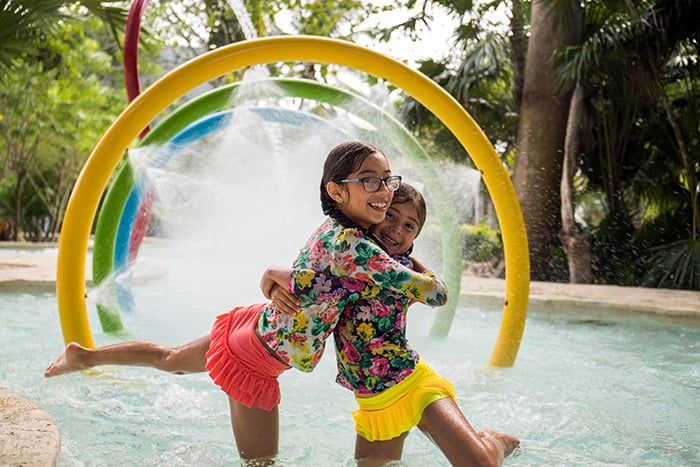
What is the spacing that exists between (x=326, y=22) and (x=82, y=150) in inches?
297

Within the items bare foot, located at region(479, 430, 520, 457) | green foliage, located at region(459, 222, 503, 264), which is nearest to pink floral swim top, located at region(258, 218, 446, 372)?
bare foot, located at region(479, 430, 520, 457)

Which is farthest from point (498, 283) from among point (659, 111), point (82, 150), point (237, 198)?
point (82, 150)

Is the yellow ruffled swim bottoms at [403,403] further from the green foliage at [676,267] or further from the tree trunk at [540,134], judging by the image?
the tree trunk at [540,134]

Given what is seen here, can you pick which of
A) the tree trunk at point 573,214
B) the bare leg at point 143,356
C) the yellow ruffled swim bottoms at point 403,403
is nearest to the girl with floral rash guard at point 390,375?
the yellow ruffled swim bottoms at point 403,403

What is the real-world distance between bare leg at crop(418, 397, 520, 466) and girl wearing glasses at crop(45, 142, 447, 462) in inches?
15.3

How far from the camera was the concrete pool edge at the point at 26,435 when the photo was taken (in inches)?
84.9

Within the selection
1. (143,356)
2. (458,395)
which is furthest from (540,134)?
(143,356)

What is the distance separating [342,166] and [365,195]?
138 millimetres

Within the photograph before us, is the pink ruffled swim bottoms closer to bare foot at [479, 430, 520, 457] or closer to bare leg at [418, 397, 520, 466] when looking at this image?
bare leg at [418, 397, 520, 466]

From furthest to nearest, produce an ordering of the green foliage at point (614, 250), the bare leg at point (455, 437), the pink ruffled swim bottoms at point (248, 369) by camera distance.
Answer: the green foliage at point (614, 250)
the pink ruffled swim bottoms at point (248, 369)
the bare leg at point (455, 437)

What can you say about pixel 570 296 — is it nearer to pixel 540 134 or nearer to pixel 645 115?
pixel 540 134

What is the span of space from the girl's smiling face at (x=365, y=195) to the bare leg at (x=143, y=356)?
89cm

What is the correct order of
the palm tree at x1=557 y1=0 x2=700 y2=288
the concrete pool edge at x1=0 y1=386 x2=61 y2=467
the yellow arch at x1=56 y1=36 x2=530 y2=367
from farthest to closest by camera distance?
the palm tree at x1=557 y1=0 x2=700 y2=288
the yellow arch at x1=56 y1=36 x2=530 y2=367
the concrete pool edge at x1=0 y1=386 x2=61 y2=467

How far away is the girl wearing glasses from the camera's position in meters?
2.43
